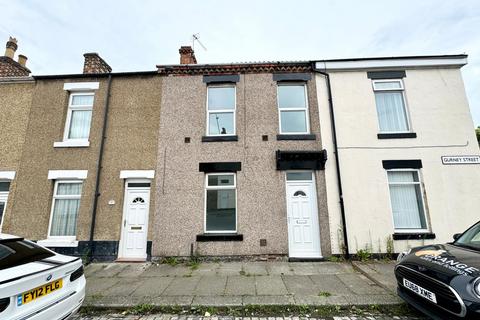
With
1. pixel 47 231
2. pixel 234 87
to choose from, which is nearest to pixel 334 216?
pixel 234 87

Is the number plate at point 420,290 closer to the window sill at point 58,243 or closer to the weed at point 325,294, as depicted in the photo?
the weed at point 325,294

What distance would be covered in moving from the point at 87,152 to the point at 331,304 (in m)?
8.18

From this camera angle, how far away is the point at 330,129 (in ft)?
24.3

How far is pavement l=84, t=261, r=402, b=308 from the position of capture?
423 centimetres

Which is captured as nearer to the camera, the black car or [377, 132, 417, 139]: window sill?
the black car

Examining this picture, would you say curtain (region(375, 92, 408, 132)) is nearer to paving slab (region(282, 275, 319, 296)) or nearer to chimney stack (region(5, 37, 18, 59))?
paving slab (region(282, 275, 319, 296))

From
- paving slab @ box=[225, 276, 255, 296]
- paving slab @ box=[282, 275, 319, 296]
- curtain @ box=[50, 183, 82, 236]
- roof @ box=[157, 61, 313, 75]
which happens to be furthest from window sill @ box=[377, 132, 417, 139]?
curtain @ box=[50, 183, 82, 236]

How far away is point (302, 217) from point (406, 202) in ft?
11.0

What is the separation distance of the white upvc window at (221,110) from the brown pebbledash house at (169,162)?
A: 0.12 feet

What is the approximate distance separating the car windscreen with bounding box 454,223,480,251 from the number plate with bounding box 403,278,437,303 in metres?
1.21

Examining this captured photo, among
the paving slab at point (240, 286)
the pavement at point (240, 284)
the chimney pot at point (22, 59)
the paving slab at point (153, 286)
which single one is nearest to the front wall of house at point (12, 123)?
the chimney pot at point (22, 59)

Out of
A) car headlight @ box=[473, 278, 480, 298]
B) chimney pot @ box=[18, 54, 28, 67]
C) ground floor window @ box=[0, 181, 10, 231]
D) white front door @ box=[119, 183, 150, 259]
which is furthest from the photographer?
chimney pot @ box=[18, 54, 28, 67]

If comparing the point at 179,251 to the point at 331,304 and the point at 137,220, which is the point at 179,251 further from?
the point at 331,304

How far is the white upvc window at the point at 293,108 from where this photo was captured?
25.2ft
